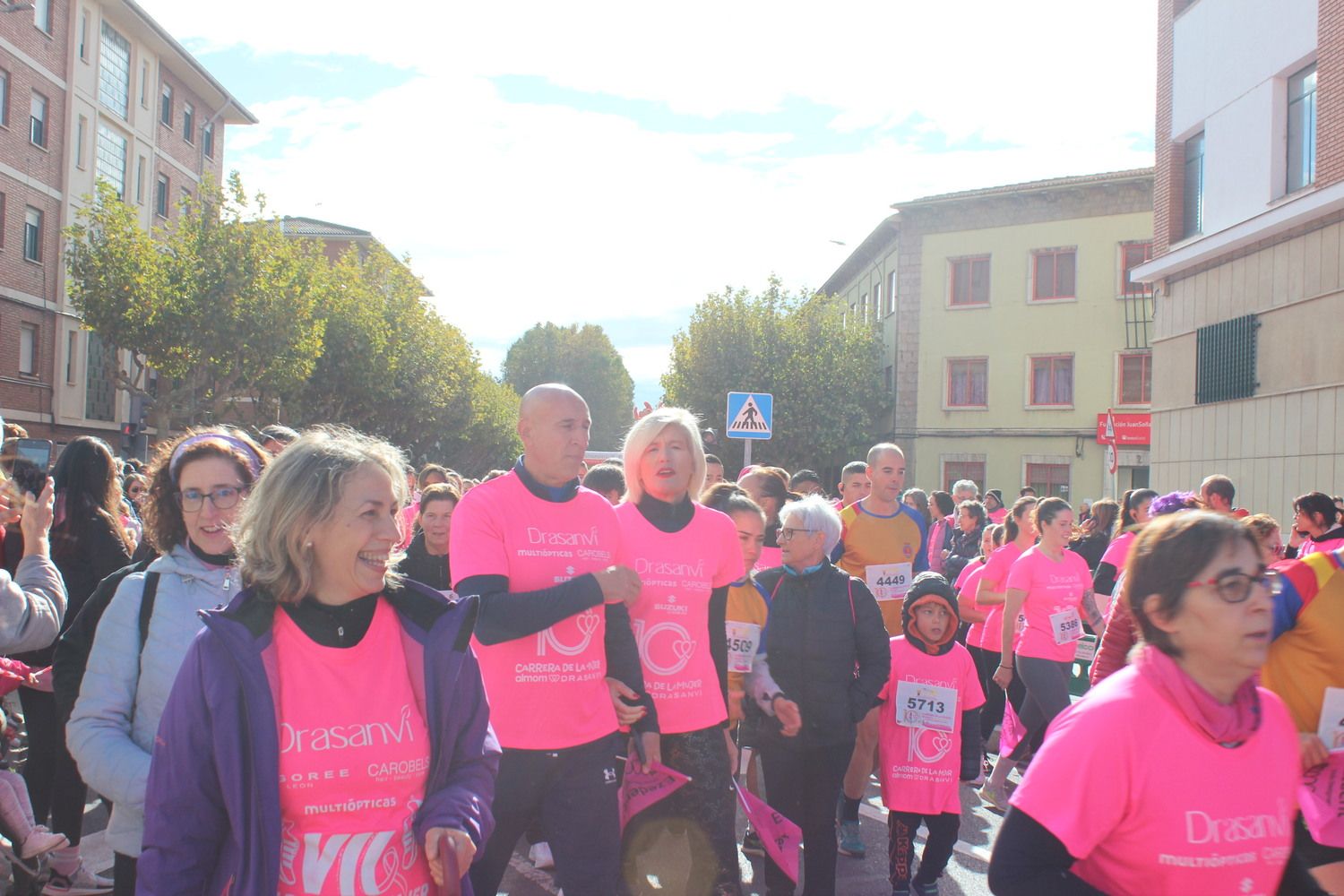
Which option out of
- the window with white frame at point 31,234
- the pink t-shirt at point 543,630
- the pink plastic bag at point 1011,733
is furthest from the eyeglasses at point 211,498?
the window with white frame at point 31,234

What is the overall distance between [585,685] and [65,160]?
34350 mm

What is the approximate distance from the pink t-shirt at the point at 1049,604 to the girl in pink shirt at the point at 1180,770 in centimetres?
496

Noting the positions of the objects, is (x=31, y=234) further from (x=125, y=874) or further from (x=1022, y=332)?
(x=125, y=874)

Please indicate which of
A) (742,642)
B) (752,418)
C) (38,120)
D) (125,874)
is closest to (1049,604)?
(742,642)

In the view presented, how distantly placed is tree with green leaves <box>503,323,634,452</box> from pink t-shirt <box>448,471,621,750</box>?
7580cm

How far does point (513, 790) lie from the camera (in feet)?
12.2

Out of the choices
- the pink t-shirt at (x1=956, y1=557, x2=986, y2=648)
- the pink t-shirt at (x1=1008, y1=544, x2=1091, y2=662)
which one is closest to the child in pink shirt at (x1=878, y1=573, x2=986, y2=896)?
the pink t-shirt at (x1=1008, y1=544, x2=1091, y2=662)

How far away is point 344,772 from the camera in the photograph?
2.43 m

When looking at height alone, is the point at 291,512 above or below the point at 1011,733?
above

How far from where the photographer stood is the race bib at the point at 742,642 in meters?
5.48

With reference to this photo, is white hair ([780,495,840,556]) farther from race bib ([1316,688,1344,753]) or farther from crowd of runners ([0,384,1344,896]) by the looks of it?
race bib ([1316,688,1344,753])

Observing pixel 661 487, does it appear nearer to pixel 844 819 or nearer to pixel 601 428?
pixel 844 819

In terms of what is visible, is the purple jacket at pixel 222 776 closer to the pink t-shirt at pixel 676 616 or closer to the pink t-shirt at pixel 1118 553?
the pink t-shirt at pixel 676 616

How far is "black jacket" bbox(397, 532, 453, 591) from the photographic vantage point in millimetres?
7371
